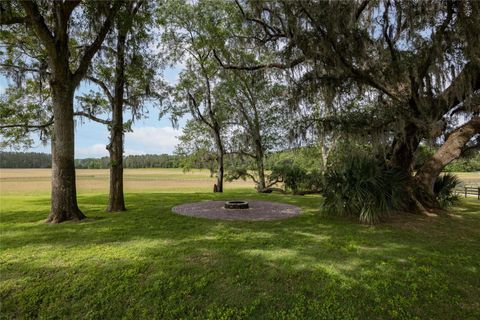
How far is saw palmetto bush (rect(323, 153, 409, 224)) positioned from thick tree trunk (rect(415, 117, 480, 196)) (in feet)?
2.61

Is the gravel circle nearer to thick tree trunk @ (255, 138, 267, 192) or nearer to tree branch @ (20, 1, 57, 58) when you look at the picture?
tree branch @ (20, 1, 57, 58)

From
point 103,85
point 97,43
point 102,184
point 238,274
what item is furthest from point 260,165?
point 102,184

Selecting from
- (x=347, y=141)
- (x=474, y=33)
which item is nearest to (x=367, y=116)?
(x=347, y=141)

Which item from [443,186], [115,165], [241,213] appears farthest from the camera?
[443,186]

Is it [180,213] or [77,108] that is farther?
[77,108]

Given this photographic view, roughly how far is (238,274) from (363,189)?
430 centimetres

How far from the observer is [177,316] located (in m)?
2.87

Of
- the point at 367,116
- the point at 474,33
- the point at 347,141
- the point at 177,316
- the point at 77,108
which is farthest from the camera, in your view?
the point at 77,108

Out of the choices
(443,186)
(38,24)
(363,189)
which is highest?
(38,24)

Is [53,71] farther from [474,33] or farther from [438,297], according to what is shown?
[474,33]

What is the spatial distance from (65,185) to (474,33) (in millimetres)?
10215

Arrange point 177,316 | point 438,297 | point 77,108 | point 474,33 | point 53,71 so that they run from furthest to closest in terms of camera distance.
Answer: point 77,108 → point 53,71 → point 474,33 → point 438,297 → point 177,316

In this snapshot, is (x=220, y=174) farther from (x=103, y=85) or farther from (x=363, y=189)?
(x=363, y=189)

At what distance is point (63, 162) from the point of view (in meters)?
6.51
